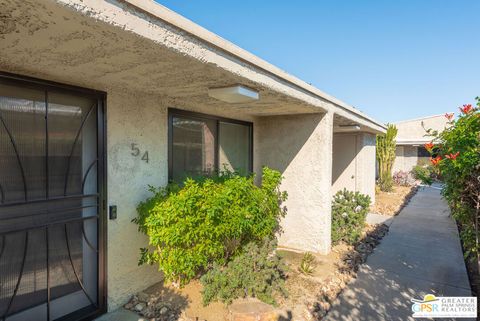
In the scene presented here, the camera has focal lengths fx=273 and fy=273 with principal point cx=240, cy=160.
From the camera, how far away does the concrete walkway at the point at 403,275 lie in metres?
4.18

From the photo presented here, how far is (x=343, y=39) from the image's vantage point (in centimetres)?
950

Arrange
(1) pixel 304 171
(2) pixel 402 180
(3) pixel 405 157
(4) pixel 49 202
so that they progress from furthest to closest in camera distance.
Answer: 1. (3) pixel 405 157
2. (2) pixel 402 180
3. (1) pixel 304 171
4. (4) pixel 49 202

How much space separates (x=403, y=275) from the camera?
5.32m

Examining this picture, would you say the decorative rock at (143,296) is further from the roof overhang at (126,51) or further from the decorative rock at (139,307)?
the roof overhang at (126,51)

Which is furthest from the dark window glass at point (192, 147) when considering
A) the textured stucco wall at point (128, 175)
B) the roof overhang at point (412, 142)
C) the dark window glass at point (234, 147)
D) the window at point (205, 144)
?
the roof overhang at point (412, 142)

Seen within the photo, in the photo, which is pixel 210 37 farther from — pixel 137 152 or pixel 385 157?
pixel 385 157

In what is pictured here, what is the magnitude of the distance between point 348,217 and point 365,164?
495cm

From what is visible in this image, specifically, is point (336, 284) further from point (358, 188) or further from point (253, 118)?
point (358, 188)

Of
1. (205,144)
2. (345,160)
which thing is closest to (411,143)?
(345,160)

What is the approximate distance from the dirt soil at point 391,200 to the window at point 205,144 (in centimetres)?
730

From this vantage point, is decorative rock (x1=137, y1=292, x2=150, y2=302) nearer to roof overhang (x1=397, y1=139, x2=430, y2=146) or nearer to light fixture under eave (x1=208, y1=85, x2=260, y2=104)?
light fixture under eave (x1=208, y1=85, x2=260, y2=104)

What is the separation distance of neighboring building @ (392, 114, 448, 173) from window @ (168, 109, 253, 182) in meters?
21.7

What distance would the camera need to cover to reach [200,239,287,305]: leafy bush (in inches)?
165

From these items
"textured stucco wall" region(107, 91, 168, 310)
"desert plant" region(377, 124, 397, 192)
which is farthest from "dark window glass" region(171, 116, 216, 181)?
"desert plant" region(377, 124, 397, 192)
